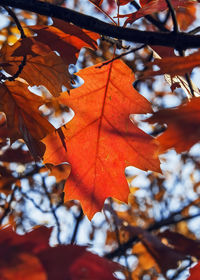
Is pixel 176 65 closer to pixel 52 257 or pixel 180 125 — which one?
pixel 180 125

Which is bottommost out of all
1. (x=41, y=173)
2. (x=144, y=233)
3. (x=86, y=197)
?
(x=41, y=173)

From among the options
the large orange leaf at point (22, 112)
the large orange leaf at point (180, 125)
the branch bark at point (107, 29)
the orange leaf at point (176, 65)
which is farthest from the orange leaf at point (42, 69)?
the large orange leaf at point (180, 125)

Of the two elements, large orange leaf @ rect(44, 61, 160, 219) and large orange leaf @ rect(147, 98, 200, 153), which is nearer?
large orange leaf @ rect(147, 98, 200, 153)

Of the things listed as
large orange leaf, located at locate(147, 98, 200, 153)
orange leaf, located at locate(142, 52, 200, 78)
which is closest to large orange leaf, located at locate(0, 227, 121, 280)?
large orange leaf, located at locate(147, 98, 200, 153)

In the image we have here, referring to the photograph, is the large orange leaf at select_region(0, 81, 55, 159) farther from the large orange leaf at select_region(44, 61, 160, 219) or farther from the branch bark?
the branch bark

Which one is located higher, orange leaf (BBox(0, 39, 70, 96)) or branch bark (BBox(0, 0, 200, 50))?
branch bark (BBox(0, 0, 200, 50))

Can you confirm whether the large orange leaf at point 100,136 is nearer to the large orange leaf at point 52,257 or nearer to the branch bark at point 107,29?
the branch bark at point 107,29

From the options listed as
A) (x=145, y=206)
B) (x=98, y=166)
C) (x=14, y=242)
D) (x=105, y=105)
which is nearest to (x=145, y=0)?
(x=105, y=105)

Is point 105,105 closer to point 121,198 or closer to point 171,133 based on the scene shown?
point 121,198
